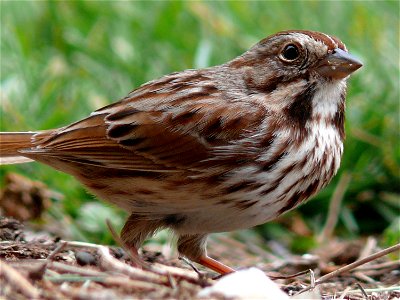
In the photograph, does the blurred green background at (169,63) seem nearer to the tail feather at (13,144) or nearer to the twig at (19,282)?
the tail feather at (13,144)

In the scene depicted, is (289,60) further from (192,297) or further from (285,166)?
(192,297)

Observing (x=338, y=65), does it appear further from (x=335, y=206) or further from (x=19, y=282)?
(x=335, y=206)

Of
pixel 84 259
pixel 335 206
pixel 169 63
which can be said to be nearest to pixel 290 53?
pixel 84 259

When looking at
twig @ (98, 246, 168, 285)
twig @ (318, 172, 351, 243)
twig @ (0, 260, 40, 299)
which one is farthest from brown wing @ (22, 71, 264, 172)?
twig @ (318, 172, 351, 243)

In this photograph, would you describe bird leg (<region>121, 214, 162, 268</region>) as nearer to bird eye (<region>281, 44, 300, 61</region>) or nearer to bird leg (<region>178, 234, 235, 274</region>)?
bird leg (<region>178, 234, 235, 274</region>)

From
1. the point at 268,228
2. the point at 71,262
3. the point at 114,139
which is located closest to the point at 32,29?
the point at 268,228
